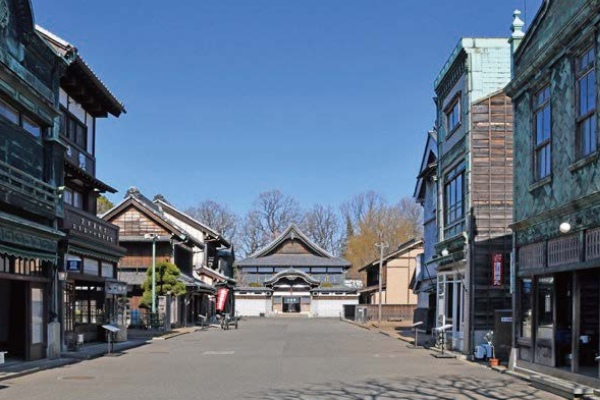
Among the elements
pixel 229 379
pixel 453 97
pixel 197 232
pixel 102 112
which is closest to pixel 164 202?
pixel 197 232

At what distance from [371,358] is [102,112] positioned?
16.0 meters

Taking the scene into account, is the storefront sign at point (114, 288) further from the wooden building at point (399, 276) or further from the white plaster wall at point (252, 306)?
the white plaster wall at point (252, 306)

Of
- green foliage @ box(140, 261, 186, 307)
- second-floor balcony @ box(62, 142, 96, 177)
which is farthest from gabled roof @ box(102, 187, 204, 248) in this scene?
second-floor balcony @ box(62, 142, 96, 177)

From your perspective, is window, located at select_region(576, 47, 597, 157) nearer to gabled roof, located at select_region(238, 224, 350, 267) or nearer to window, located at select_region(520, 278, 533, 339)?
window, located at select_region(520, 278, 533, 339)

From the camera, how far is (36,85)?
22.1 metres

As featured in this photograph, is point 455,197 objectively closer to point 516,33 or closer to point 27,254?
point 516,33

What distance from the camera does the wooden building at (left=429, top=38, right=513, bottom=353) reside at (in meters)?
24.2

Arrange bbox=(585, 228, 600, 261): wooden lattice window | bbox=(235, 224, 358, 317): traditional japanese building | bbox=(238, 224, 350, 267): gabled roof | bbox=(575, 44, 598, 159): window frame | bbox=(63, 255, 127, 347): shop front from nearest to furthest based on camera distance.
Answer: bbox=(585, 228, 600, 261): wooden lattice window, bbox=(575, 44, 598, 159): window frame, bbox=(63, 255, 127, 347): shop front, bbox=(235, 224, 358, 317): traditional japanese building, bbox=(238, 224, 350, 267): gabled roof

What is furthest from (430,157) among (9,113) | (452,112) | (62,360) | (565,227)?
(565,227)

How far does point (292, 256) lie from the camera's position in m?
95.3

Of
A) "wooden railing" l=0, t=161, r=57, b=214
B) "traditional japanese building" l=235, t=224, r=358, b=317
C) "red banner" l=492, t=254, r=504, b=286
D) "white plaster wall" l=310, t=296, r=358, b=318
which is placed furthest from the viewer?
"traditional japanese building" l=235, t=224, r=358, b=317

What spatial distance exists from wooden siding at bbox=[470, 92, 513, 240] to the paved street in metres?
5.44

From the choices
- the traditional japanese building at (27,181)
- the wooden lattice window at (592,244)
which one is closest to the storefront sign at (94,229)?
the traditional japanese building at (27,181)

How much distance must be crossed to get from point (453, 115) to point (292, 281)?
64350 mm
